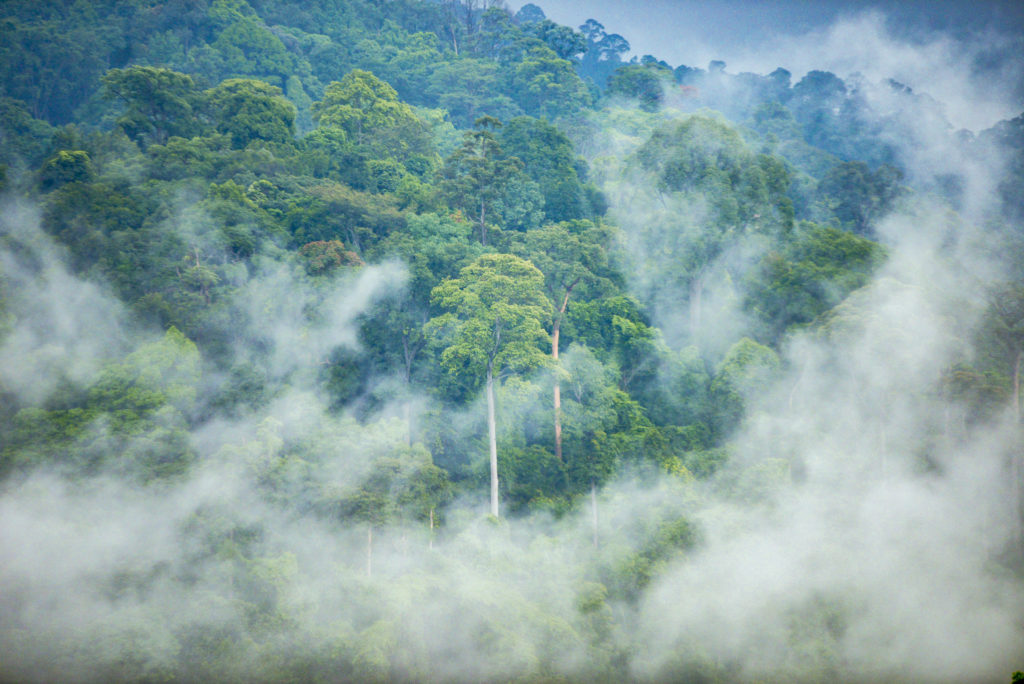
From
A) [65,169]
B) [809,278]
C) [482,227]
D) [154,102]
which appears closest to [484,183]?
[482,227]

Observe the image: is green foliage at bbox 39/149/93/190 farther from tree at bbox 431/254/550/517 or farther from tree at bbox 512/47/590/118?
tree at bbox 512/47/590/118

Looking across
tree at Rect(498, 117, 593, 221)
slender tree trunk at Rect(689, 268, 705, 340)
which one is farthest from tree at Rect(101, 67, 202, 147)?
slender tree trunk at Rect(689, 268, 705, 340)

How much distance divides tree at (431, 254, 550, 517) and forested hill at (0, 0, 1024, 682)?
9 centimetres

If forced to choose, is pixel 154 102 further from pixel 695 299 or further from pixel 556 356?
pixel 695 299

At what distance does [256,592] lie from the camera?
14.4m

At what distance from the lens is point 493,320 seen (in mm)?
17406

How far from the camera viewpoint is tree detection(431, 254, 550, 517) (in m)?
17.2

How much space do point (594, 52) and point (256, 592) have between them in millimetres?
64029

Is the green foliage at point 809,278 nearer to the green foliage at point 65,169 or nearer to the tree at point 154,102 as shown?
the green foliage at point 65,169

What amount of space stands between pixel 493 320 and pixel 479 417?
9.73ft

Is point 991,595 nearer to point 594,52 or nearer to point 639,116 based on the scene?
point 639,116

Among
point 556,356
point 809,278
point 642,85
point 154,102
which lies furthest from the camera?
point 642,85

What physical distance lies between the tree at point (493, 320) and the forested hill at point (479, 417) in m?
0.09

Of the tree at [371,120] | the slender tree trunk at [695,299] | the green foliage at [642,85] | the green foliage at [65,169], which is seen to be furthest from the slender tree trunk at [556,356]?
the green foliage at [642,85]
